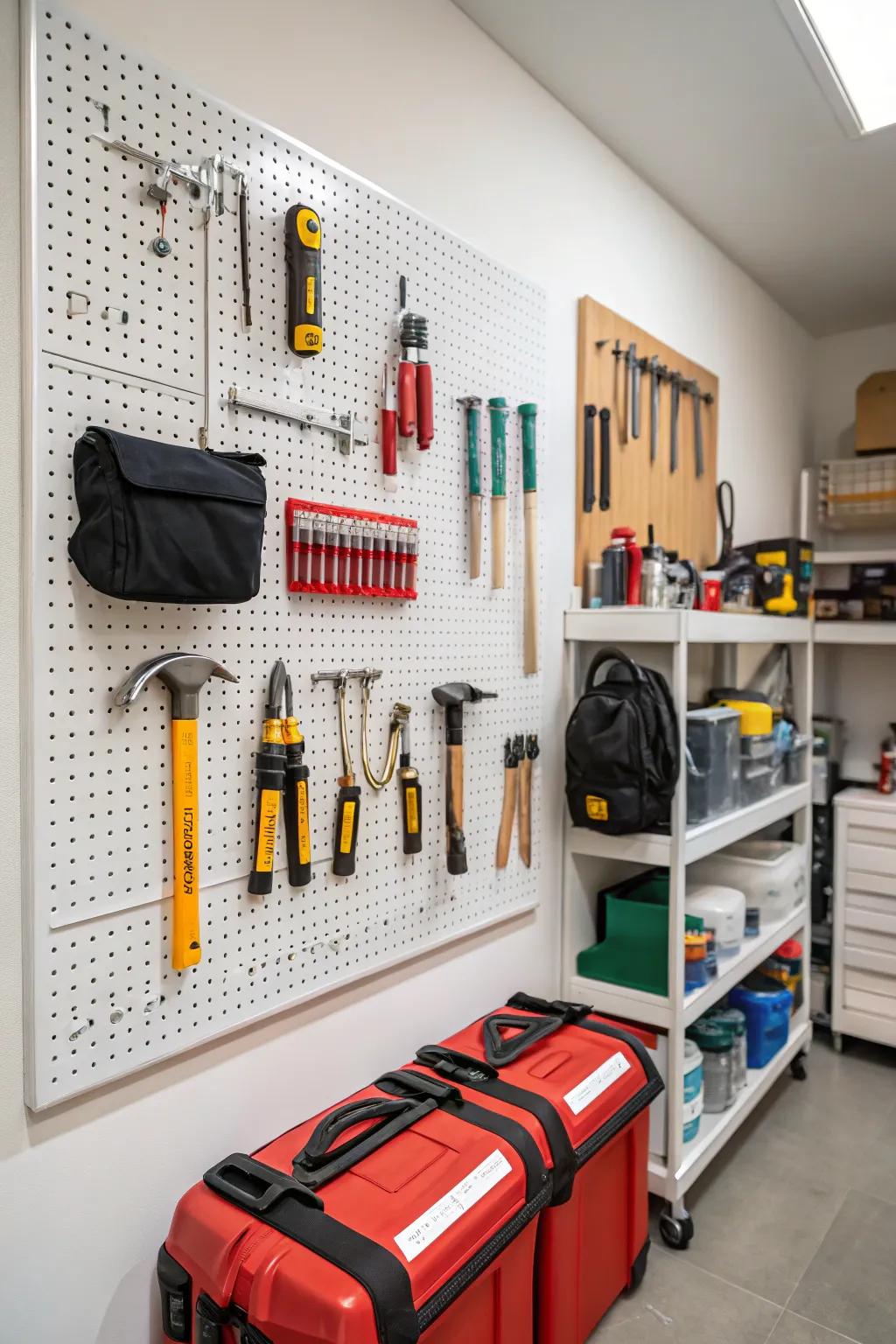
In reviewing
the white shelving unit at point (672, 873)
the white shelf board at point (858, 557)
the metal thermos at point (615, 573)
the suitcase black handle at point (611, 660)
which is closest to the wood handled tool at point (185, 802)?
the suitcase black handle at point (611, 660)

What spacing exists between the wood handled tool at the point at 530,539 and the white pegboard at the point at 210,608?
0.48 feet

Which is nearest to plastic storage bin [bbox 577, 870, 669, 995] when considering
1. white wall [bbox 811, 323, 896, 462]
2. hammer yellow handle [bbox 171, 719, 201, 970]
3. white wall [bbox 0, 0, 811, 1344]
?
white wall [bbox 0, 0, 811, 1344]

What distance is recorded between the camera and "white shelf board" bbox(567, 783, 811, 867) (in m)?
2.17

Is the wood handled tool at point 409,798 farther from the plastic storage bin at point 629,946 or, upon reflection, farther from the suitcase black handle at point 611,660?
the plastic storage bin at point 629,946

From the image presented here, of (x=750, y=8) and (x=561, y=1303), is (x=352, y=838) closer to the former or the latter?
(x=561, y=1303)

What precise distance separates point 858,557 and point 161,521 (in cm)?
298

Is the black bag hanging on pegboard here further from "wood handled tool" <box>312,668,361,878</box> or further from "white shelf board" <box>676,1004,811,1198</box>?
"white shelf board" <box>676,1004,811,1198</box>

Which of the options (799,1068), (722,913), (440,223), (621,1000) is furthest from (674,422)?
(799,1068)

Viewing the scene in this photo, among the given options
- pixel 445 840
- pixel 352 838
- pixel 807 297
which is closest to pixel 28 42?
pixel 352 838

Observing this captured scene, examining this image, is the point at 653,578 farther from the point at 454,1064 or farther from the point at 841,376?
the point at 841,376

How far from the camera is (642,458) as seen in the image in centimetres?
266

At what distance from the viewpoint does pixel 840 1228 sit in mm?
2211

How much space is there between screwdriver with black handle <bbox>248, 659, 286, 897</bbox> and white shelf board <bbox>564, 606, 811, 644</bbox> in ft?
3.37

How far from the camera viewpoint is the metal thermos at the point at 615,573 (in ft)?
7.70
